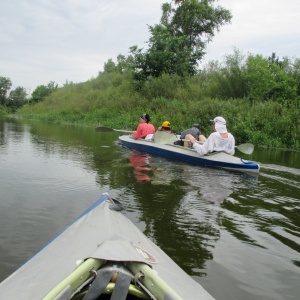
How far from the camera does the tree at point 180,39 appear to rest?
84.7 feet

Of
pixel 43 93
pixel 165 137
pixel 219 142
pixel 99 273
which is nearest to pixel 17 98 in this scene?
pixel 43 93

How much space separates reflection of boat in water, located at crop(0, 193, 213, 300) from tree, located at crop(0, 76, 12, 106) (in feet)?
230

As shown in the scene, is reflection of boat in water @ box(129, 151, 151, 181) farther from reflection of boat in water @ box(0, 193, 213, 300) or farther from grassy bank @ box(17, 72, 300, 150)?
grassy bank @ box(17, 72, 300, 150)

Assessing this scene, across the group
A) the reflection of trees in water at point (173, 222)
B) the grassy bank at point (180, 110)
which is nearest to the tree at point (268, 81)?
the grassy bank at point (180, 110)

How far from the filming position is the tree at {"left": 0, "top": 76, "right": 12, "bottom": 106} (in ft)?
219

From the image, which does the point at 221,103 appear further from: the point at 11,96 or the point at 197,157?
the point at 11,96

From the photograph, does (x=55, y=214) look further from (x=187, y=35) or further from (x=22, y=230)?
(x=187, y=35)

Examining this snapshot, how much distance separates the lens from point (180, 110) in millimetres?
19594

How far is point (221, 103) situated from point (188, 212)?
13800mm

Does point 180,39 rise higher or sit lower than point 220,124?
higher

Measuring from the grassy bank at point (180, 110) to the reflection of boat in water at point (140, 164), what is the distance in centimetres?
674

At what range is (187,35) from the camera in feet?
95.8

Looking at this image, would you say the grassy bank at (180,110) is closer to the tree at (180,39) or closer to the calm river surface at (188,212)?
the tree at (180,39)

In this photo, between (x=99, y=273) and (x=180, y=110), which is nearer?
(x=99, y=273)
